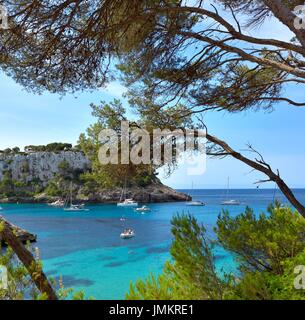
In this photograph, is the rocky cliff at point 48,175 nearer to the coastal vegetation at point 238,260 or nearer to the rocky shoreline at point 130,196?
the rocky shoreline at point 130,196

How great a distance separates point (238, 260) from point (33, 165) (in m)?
41.7

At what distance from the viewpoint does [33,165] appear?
43000mm

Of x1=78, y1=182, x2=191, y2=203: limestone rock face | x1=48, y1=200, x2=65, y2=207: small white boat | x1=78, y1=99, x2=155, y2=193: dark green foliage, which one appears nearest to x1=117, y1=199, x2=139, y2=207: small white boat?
x1=78, y1=182, x2=191, y2=203: limestone rock face

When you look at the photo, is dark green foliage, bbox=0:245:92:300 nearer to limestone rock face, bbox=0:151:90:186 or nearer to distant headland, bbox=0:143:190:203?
distant headland, bbox=0:143:190:203

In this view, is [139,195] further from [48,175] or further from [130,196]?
[48,175]

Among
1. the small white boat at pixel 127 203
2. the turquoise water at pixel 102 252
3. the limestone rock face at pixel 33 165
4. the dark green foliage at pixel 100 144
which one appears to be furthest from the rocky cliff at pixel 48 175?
the dark green foliage at pixel 100 144

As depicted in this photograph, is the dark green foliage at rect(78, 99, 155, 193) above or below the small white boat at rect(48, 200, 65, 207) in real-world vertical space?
above

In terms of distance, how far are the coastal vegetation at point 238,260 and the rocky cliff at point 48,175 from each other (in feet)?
102

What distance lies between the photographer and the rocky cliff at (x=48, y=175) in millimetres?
40906

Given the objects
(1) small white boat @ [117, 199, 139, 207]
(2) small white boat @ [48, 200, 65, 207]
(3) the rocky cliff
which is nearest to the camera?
(3) the rocky cliff

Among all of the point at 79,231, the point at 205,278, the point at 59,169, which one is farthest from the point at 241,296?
the point at 59,169

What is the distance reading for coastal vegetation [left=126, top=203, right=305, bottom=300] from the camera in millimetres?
3088

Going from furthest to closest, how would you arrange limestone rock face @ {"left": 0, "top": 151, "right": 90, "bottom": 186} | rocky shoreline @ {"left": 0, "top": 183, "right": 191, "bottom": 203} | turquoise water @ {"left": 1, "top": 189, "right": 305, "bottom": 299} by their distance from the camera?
rocky shoreline @ {"left": 0, "top": 183, "right": 191, "bottom": 203}, limestone rock face @ {"left": 0, "top": 151, "right": 90, "bottom": 186}, turquoise water @ {"left": 1, "top": 189, "right": 305, "bottom": 299}
